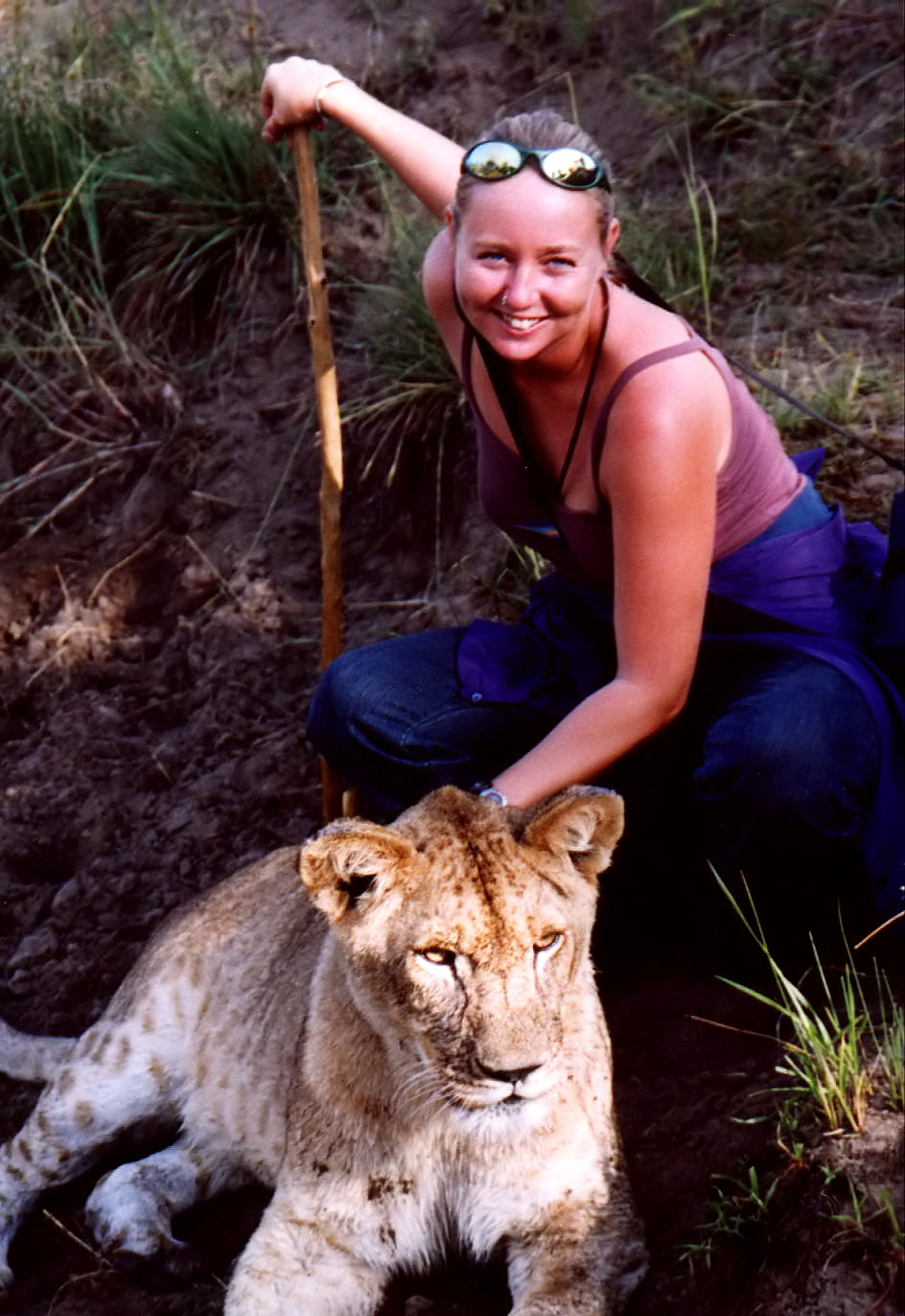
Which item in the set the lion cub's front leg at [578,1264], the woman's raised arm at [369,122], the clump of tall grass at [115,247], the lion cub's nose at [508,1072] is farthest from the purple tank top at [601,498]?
the clump of tall grass at [115,247]

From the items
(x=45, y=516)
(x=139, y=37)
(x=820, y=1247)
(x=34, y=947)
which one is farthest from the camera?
(x=139, y=37)

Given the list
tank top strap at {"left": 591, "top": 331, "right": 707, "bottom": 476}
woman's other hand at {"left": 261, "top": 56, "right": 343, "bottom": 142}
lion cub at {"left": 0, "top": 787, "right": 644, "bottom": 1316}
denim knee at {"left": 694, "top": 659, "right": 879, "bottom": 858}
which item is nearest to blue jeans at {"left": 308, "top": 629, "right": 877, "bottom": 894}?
denim knee at {"left": 694, "top": 659, "right": 879, "bottom": 858}

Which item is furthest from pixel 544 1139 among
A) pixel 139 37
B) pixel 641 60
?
pixel 139 37

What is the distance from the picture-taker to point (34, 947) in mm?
4090

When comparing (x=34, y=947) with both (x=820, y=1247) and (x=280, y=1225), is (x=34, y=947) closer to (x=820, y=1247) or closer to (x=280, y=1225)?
(x=280, y=1225)

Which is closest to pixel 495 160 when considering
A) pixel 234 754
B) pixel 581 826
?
pixel 581 826

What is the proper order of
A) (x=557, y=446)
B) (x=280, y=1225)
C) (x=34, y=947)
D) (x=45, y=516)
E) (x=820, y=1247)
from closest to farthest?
(x=820, y=1247) → (x=280, y=1225) → (x=557, y=446) → (x=34, y=947) → (x=45, y=516)

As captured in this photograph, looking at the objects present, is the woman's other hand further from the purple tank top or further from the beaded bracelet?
the purple tank top

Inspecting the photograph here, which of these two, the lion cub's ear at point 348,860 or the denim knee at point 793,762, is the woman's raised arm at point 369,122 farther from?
the lion cub's ear at point 348,860

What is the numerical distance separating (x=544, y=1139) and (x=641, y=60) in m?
3.99

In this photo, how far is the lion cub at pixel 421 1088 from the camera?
242 cm

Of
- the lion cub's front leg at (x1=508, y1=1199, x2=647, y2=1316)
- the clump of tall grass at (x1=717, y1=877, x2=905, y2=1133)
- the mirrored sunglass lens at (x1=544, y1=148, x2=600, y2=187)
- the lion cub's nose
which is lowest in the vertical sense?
the lion cub's front leg at (x1=508, y1=1199, x2=647, y2=1316)

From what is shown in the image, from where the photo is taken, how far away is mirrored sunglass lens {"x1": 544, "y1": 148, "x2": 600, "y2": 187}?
2.66 metres

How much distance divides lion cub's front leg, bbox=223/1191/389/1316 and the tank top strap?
4.63 feet
